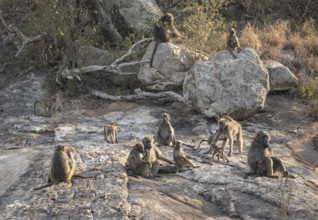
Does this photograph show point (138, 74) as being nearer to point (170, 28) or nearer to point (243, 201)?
point (170, 28)

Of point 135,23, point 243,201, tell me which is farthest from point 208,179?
point 135,23

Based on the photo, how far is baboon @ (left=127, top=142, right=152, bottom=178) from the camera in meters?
8.45

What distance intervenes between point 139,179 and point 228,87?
537 centimetres

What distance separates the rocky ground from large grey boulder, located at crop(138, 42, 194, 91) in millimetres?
837

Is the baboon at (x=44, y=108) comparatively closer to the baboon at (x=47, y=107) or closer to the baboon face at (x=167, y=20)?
the baboon at (x=47, y=107)

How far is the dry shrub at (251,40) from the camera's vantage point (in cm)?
1662

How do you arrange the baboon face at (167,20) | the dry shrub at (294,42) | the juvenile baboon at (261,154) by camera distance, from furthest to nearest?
1. the dry shrub at (294,42)
2. the baboon face at (167,20)
3. the juvenile baboon at (261,154)

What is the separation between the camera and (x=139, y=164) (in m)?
8.45

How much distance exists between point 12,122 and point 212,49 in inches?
267

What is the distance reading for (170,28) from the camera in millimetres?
15320

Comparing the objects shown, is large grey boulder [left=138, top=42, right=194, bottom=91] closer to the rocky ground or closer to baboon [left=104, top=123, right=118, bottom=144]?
the rocky ground

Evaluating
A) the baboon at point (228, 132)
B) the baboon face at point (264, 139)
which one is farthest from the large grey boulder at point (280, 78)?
the baboon face at point (264, 139)

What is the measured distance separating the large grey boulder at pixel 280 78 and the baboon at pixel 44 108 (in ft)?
21.3

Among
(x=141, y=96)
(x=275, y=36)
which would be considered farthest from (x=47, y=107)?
(x=275, y=36)
